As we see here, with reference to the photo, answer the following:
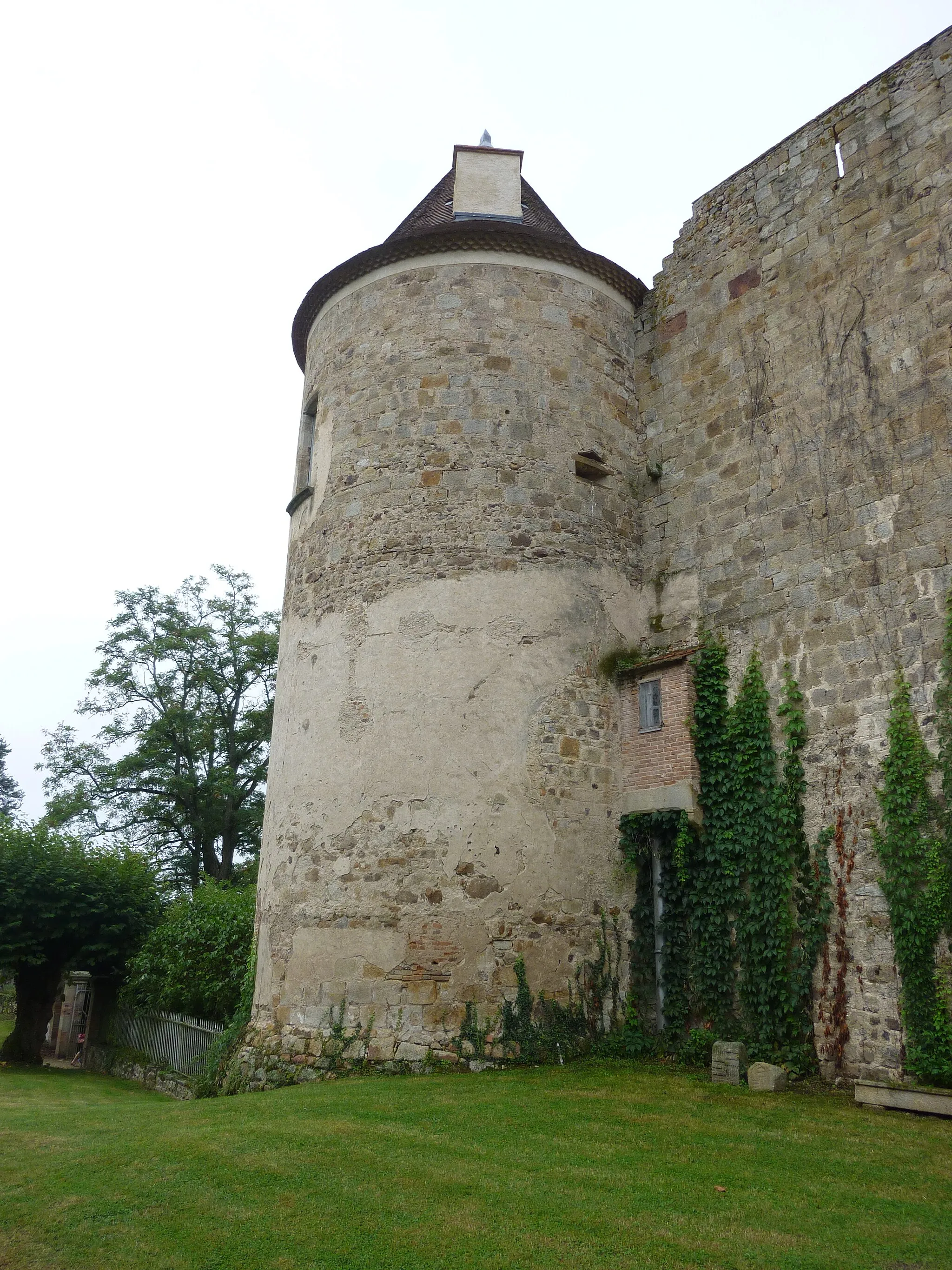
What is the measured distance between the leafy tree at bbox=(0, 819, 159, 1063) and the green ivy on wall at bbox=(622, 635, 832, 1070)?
12218 mm

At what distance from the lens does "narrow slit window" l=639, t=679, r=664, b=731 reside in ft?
35.9

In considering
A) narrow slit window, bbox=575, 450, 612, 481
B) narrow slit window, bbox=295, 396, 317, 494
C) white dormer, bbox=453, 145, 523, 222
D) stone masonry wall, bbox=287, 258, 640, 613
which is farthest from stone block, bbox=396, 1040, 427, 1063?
white dormer, bbox=453, 145, 523, 222

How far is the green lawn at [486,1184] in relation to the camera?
461 cm

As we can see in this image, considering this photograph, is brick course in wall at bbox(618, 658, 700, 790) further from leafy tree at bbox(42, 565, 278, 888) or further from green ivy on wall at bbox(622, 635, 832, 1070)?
leafy tree at bbox(42, 565, 278, 888)

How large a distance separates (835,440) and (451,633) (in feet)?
15.1

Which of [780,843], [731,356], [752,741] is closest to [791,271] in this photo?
[731,356]

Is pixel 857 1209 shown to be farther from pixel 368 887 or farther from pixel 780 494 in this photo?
pixel 780 494

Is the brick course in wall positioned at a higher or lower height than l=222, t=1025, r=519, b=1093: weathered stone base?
higher

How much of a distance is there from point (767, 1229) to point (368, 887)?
19.2 ft

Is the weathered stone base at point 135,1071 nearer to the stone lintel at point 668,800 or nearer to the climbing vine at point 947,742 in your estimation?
the stone lintel at point 668,800

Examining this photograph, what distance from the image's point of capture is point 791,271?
37.0 ft

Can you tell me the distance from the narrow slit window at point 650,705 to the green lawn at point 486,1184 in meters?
3.93

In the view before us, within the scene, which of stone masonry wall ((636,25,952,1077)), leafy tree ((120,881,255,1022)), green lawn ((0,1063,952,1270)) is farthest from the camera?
leafy tree ((120,881,255,1022))

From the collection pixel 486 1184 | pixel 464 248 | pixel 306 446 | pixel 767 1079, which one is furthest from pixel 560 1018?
pixel 464 248
